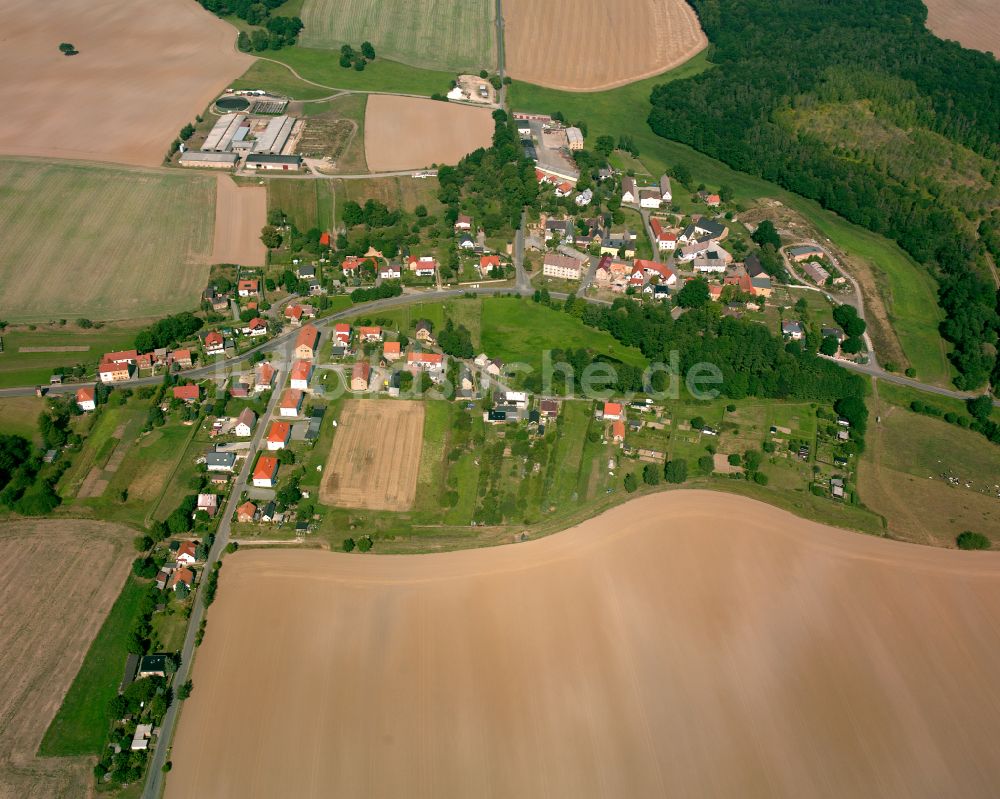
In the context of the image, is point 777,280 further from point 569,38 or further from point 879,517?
point 569,38

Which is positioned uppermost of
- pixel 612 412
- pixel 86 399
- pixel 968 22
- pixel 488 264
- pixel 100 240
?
pixel 968 22

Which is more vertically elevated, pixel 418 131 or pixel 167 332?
pixel 418 131

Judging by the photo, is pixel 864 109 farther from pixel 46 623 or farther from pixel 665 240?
pixel 46 623

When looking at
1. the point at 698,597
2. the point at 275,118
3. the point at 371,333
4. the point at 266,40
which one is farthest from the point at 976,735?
the point at 266,40

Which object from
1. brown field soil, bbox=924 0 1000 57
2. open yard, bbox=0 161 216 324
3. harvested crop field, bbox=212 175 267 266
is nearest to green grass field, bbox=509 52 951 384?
brown field soil, bbox=924 0 1000 57

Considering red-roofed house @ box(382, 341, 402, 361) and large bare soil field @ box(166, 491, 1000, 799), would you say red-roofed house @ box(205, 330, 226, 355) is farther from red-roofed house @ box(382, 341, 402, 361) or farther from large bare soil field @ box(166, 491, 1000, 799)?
large bare soil field @ box(166, 491, 1000, 799)

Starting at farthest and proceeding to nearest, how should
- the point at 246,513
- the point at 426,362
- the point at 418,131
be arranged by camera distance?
the point at 418,131, the point at 426,362, the point at 246,513

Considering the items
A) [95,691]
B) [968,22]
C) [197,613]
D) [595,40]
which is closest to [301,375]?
[197,613]
